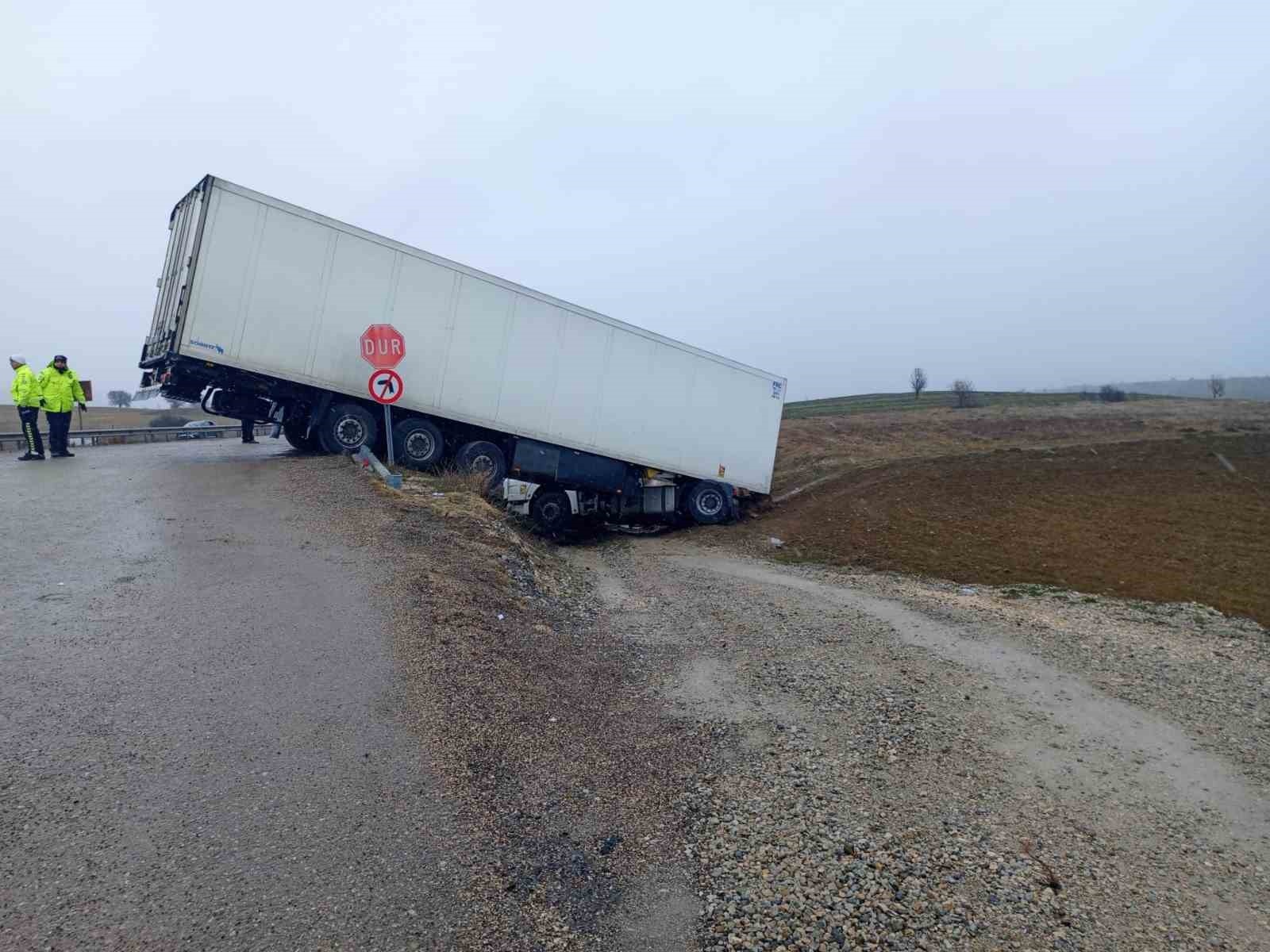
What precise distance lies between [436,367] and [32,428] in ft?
23.8

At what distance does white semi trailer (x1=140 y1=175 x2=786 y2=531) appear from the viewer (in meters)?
12.3

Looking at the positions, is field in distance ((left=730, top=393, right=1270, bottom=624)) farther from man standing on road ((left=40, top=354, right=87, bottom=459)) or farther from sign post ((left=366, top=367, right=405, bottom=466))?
man standing on road ((left=40, top=354, right=87, bottom=459))

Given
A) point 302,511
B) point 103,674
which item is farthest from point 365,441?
point 103,674

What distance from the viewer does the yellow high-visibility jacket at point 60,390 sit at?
44.3ft

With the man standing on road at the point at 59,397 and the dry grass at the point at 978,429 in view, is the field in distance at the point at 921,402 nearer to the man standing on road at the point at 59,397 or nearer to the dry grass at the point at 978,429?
the dry grass at the point at 978,429

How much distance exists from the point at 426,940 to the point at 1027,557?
1228cm

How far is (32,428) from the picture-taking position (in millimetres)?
13664

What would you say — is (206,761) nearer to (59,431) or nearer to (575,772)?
(575,772)

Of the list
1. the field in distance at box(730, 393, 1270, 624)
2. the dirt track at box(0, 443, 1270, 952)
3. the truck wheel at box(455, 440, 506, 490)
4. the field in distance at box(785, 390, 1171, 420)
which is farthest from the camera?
the field in distance at box(785, 390, 1171, 420)

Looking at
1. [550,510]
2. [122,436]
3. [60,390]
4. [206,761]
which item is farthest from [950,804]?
[122,436]

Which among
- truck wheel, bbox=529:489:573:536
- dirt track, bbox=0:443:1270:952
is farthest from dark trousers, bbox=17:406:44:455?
truck wheel, bbox=529:489:573:536

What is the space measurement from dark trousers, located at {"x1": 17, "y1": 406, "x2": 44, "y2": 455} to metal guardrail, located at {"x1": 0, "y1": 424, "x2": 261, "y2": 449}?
1174 mm

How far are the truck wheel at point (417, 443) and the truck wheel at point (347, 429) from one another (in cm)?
46

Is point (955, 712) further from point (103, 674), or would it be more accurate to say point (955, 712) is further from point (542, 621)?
point (103, 674)
